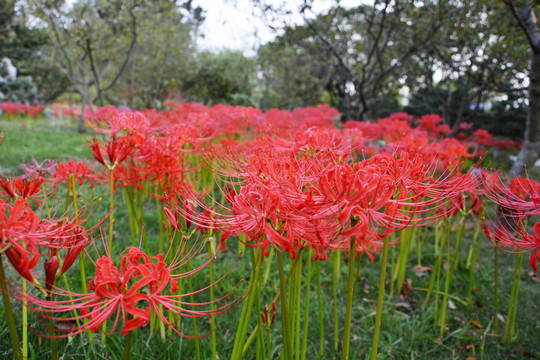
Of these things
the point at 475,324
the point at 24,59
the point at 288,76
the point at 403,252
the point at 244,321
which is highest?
the point at 24,59

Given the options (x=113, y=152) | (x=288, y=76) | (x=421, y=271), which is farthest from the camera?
(x=288, y=76)

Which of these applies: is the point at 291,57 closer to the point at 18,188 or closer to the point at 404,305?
the point at 404,305

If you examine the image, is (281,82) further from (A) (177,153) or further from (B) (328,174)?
(B) (328,174)

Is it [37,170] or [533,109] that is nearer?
[37,170]

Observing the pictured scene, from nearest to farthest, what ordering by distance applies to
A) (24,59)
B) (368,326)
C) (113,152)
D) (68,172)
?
(113,152), (68,172), (368,326), (24,59)

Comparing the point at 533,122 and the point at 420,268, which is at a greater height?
the point at 533,122

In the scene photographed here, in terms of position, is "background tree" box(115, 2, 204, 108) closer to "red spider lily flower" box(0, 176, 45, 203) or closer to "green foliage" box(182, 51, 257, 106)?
"green foliage" box(182, 51, 257, 106)

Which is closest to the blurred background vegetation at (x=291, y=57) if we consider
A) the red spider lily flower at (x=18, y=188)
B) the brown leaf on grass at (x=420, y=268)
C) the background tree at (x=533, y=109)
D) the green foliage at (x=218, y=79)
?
the green foliage at (x=218, y=79)

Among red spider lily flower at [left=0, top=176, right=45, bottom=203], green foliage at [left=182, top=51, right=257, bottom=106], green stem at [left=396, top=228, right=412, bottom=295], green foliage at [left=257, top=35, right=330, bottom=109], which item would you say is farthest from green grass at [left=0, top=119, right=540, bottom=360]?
green foliage at [left=182, top=51, right=257, bottom=106]

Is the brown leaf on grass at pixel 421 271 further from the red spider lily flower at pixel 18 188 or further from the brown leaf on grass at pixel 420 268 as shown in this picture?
the red spider lily flower at pixel 18 188

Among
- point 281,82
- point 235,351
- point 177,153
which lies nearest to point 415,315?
point 235,351

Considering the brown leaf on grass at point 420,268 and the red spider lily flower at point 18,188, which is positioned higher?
the red spider lily flower at point 18,188

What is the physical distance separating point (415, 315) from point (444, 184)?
2.02m

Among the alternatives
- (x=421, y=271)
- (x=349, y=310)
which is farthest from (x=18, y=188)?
(x=421, y=271)
